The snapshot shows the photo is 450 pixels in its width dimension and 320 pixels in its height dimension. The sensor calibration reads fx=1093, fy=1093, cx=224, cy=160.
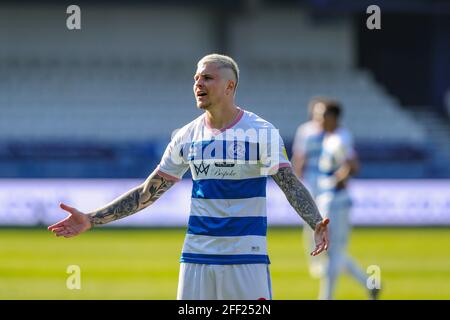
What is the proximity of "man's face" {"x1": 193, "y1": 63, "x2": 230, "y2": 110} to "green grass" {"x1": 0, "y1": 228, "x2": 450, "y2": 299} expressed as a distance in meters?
6.46

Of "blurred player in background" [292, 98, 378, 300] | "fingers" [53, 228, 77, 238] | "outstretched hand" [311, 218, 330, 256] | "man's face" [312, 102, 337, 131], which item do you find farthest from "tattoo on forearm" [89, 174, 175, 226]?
"man's face" [312, 102, 337, 131]

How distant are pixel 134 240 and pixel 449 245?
6437mm

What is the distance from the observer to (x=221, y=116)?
24.7 feet

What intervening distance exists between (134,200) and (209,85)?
1.08 m

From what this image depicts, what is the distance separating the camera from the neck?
7.51 meters

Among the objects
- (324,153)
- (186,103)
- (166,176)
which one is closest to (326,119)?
→ (324,153)

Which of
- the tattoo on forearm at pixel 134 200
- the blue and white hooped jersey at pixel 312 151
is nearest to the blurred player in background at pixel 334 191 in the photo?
the blue and white hooped jersey at pixel 312 151

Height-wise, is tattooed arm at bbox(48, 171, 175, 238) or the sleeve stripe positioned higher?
the sleeve stripe

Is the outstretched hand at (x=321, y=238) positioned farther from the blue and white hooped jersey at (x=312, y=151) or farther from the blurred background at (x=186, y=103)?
the blurred background at (x=186, y=103)

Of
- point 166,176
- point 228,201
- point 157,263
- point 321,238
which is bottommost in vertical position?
point 157,263

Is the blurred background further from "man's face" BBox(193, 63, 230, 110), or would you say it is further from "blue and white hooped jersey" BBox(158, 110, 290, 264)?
"man's face" BBox(193, 63, 230, 110)

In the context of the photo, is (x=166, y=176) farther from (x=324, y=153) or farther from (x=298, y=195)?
(x=324, y=153)

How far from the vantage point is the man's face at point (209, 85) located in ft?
24.3
